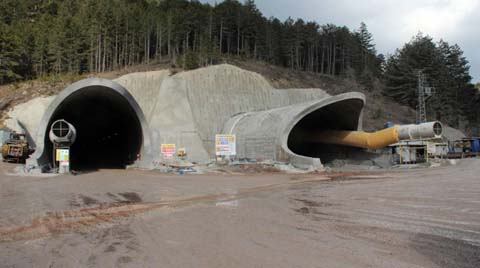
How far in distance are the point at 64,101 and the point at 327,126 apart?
22535 millimetres

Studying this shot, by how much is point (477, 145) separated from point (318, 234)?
4410 centimetres

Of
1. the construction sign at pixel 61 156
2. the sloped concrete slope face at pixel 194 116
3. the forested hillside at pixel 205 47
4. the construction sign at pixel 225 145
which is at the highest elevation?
the forested hillside at pixel 205 47

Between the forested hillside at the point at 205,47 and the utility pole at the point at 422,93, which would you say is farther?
the forested hillside at the point at 205,47

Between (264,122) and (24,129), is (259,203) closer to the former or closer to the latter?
(264,122)

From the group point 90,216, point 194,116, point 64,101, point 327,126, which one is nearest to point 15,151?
point 64,101

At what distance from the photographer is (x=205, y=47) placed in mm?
73438

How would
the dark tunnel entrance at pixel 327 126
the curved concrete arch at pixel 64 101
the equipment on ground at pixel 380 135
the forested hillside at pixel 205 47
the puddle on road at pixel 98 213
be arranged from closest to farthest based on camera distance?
1. the puddle on road at pixel 98 213
2. the curved concrete arch at pixel 64 101
3. the equipment on ground at pixel 380 135
4. the dark tunnel entrance at pixel 327 126
5. the forested hillside at pixel 205 47

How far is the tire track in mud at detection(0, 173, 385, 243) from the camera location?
859cm

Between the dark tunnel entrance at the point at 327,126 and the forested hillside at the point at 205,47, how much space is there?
99.7 ft

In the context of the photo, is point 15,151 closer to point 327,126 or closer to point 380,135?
point 327,126

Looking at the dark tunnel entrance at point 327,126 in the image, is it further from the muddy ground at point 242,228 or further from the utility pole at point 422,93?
the utility pole at point 422,93

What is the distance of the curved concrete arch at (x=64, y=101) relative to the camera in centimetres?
2538

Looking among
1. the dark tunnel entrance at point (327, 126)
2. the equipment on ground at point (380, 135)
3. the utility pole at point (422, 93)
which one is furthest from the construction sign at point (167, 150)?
the utility pole at point (422, 93)

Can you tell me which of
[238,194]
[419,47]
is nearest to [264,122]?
[238,194]
